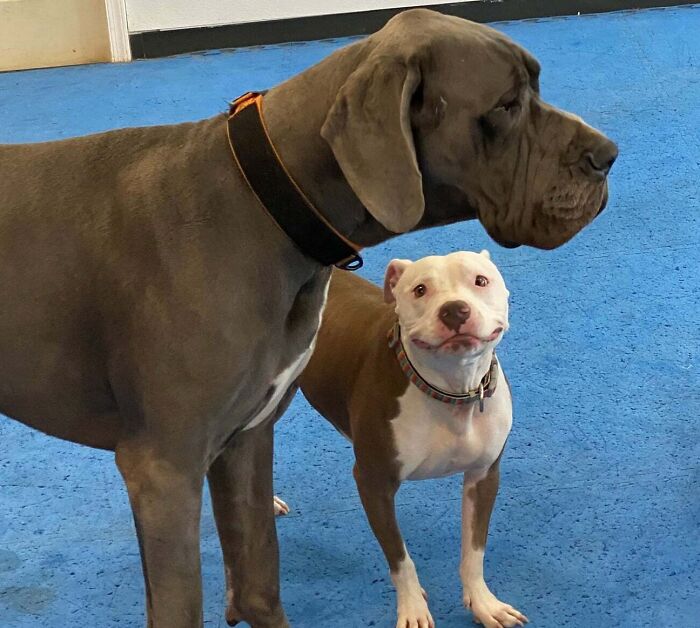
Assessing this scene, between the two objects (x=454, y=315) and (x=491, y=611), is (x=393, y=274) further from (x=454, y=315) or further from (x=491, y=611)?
(x=491, y=611)

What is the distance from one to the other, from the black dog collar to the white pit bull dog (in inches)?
15.3

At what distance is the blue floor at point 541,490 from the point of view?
1.71 m

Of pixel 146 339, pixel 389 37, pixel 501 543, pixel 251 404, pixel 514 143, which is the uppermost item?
pixel 389 37

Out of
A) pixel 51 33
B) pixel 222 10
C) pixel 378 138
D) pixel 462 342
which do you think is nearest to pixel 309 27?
pixel 222 10

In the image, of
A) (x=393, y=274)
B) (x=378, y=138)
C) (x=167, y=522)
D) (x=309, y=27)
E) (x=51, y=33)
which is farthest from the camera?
(x=309, y=27)

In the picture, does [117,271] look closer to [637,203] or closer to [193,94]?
[637,203]

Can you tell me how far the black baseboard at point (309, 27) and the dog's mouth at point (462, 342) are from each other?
317 centimetres

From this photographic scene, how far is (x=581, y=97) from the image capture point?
3.64m

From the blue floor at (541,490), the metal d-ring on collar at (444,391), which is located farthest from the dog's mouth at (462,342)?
the blue floor at (541,490)

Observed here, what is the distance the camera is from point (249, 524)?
149 centimetres

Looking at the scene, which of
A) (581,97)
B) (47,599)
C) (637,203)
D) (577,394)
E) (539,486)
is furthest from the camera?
(581,97)

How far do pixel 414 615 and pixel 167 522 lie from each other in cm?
60

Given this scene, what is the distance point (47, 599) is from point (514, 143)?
113 cm

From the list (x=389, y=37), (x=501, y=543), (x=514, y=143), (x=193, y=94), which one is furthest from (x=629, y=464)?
(x=193, y=94)
